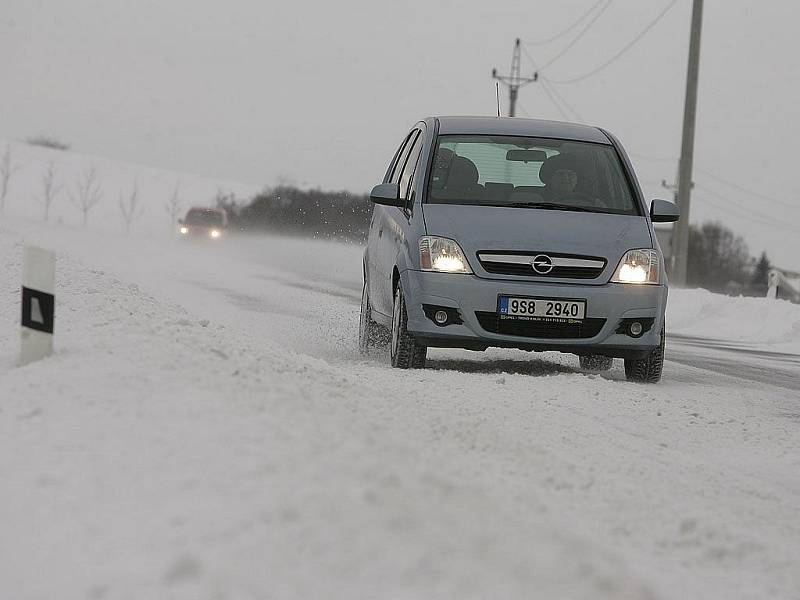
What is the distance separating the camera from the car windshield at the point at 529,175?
822 centimetres

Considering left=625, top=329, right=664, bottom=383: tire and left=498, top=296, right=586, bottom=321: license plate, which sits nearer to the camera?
left=498, top=296, right=586, bottom=321: license plate

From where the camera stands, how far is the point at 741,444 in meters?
5.82

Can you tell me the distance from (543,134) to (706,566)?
581 cm

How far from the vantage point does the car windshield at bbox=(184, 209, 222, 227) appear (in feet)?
122

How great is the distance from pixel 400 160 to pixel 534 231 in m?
2.43

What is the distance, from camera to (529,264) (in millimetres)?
7605

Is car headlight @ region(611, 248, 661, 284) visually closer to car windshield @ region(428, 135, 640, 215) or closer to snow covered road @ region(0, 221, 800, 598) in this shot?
car windshield @ region(428, 135, 640, 215)

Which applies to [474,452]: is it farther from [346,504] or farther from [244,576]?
[244,576]

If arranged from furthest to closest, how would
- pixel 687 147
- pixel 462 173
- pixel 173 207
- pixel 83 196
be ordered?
pixel 173 207
pixel 83 196
pixel 687 147
pixel 462 173

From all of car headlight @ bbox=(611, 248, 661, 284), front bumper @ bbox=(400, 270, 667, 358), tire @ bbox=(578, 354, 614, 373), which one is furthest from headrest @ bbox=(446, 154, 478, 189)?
tire @ bbox=(578, 354, 614, 373)

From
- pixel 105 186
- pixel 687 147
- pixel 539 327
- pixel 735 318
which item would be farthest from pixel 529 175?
pixel 105 186

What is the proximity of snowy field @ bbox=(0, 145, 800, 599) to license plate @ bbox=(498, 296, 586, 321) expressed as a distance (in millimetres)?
577

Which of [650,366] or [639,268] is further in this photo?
[650,366]

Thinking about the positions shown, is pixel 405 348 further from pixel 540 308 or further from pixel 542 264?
pixel 542 264
